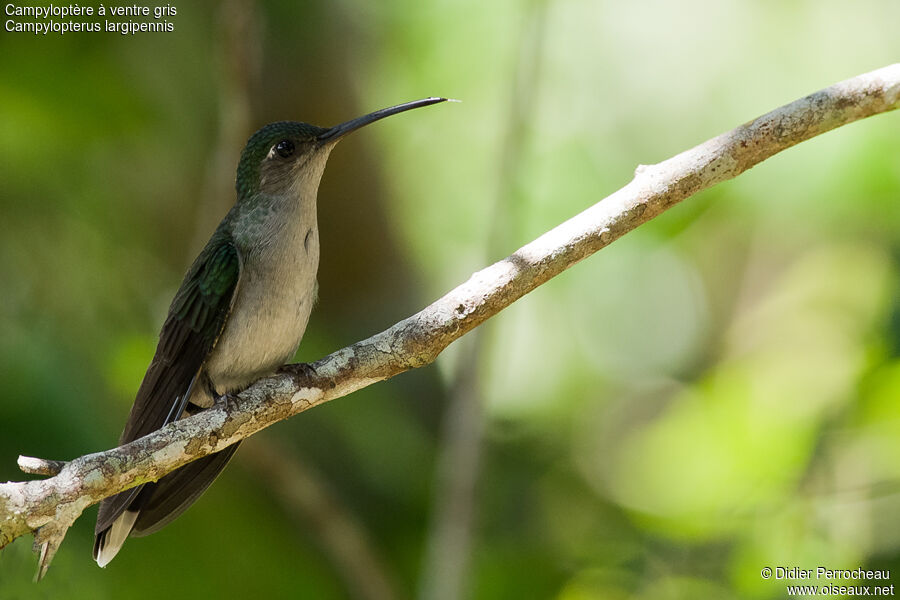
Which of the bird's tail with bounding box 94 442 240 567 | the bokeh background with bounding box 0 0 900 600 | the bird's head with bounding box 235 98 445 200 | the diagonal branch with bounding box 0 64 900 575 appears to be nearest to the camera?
the diagonal branch with bounding box 0 64 900 575

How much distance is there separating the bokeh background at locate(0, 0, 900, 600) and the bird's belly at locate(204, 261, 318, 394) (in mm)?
1238

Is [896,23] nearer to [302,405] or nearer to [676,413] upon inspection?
[676,413]

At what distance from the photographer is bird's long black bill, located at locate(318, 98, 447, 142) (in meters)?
4.48

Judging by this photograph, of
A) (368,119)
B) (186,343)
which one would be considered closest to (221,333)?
(186,343)

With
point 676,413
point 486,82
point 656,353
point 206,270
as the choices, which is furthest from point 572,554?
point 486,82

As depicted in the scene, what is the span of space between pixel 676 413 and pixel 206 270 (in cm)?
359

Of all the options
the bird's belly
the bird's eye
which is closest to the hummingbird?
the bird's belly

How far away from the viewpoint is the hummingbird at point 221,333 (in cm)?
429

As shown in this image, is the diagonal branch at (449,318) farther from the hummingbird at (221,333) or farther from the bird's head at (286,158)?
the bird's head at (286,158)

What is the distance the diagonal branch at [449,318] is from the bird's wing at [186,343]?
67cm

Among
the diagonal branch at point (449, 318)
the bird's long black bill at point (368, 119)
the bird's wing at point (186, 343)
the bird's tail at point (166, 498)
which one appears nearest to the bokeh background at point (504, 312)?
the bird's tail at point (166, 498)

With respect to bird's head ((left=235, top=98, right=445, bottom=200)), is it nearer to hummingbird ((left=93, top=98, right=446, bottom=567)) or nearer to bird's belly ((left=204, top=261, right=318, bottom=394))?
hummingbird ((left=93, top=98, right=446, bottom=567))

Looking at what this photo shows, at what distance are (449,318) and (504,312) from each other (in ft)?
10.8

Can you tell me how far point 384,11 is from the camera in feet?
24.4
